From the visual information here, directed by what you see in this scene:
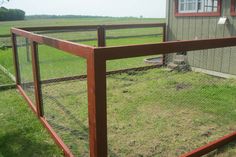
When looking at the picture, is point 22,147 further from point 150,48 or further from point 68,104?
point 150,48

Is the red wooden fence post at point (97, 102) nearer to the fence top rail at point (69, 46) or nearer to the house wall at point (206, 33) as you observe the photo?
the fence top rail at point (69, 46)

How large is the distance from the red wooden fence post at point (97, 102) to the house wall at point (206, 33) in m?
4.63

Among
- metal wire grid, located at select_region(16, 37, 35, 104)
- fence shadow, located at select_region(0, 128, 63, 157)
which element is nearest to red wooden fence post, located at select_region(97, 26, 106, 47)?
metal wire grid, located at select_region(16, 37, 35, 104)

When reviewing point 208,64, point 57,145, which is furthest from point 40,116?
point 208,64

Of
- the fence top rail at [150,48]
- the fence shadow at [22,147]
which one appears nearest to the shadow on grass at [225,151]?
the fence top rail at [150,48]

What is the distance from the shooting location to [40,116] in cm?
354

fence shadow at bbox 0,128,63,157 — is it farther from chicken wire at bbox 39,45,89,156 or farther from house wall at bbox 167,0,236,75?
house wall at bbox 167,0,236,75

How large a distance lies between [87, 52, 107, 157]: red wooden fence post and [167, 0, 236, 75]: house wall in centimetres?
463

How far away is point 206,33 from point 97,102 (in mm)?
5056

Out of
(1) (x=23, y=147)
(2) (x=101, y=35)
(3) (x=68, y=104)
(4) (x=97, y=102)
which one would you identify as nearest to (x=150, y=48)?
(4) (x=97, y=102)

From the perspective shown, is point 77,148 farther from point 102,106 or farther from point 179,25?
point 179,25

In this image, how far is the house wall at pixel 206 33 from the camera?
5.74m

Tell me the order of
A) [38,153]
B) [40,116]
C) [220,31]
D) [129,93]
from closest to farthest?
[38,153] < [40,116] < [129,93] < [220,31]

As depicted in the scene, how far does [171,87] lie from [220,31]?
6.31 feet
